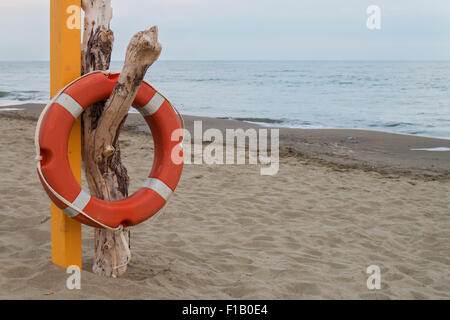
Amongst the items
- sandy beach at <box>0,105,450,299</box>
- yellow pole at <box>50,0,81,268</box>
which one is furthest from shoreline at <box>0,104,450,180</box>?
yellow pole at <box>50,0,81,268</box>

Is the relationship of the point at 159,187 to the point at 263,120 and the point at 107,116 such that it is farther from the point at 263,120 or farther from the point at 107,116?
the point at 263,120

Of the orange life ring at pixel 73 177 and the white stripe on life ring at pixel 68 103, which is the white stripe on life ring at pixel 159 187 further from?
the white stripe on life ring at pixel 68 103

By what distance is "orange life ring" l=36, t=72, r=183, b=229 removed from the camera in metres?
2.10

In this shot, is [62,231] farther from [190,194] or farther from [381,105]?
[381,105]

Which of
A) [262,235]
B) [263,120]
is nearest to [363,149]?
[263,120]

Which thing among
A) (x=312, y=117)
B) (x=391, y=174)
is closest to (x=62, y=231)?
(x=391, y=174)

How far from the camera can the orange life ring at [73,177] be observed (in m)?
2.10


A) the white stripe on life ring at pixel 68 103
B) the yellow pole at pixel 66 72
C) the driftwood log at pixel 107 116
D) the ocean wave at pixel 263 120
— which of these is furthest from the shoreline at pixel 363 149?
the white stripe on life ring at pixel 68 103

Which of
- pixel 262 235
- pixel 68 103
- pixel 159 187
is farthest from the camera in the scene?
pixel 262 235

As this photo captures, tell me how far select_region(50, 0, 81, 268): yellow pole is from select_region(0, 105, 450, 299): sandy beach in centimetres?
12

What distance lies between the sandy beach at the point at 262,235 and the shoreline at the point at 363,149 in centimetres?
8

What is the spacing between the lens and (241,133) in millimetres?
8562

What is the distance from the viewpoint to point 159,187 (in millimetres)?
2412

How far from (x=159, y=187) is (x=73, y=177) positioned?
0.44 m
